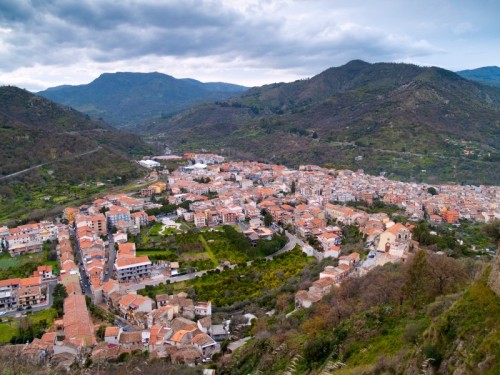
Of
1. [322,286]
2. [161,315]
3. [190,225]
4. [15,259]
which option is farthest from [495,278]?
[15,259]

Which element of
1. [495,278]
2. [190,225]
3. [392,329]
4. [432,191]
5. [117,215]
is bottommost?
[190,225]

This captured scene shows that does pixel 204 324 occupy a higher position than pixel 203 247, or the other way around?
pixel 203 247

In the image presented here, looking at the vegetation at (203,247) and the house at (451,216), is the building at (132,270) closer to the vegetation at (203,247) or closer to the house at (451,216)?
the vegetation at (203,247)

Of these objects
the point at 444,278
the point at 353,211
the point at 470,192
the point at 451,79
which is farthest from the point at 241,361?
the point at 451,79

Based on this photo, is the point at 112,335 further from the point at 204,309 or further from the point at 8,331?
the point at 8,331

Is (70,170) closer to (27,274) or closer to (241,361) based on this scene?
(27,274)

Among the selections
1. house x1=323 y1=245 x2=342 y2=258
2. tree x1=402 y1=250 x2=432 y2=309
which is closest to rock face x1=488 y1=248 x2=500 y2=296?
tree x1=402 y1=250 x2=432 y2=309
